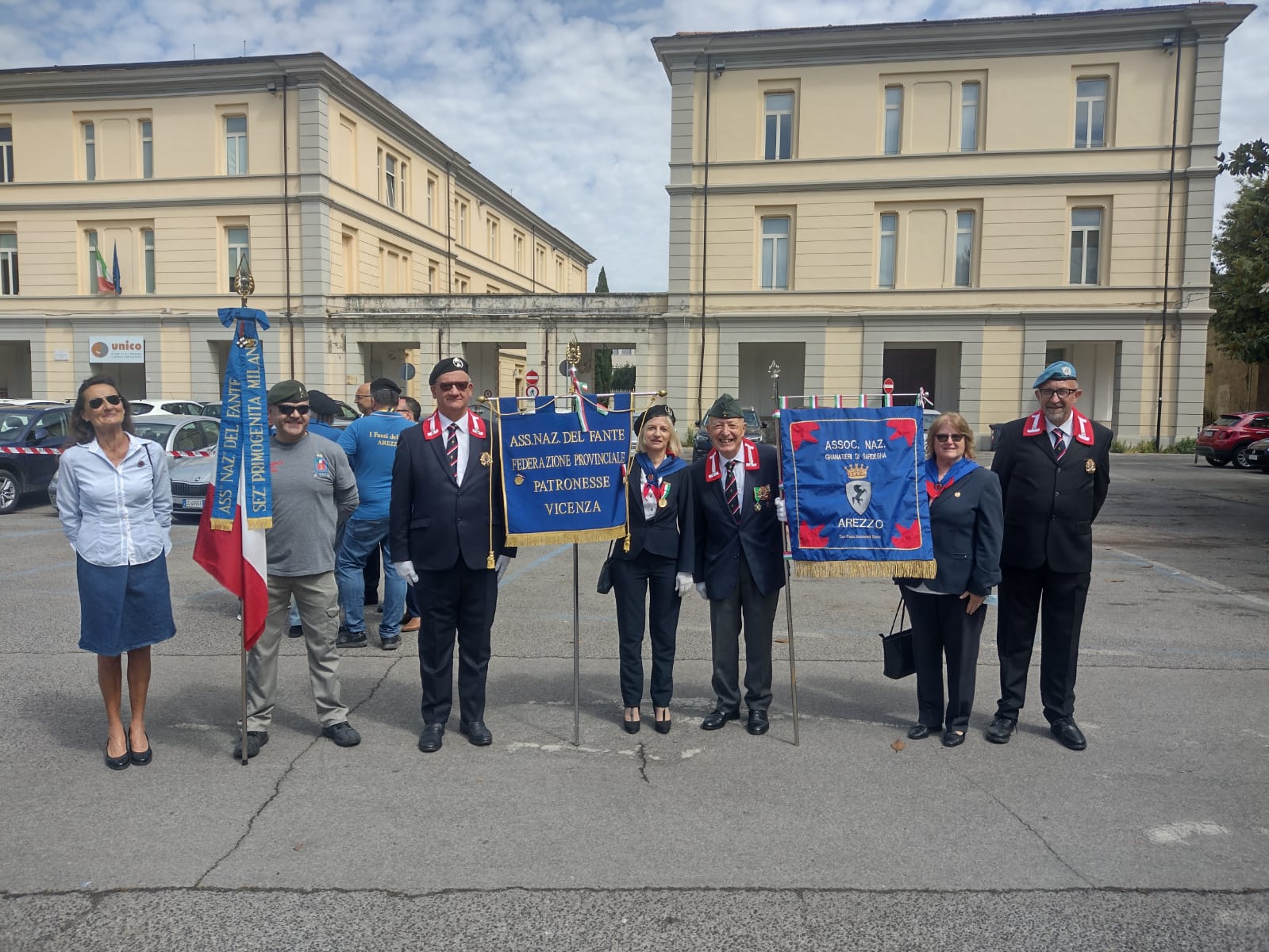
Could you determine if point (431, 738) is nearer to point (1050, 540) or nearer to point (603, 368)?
point (1050, 540)

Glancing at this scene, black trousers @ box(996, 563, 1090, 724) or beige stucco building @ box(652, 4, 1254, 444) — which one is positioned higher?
beige stucco building @ box(652, 4, 1254, 444)

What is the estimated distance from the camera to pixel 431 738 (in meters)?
5.00

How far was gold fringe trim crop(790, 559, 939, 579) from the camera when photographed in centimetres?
507

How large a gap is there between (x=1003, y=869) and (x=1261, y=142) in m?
13.4

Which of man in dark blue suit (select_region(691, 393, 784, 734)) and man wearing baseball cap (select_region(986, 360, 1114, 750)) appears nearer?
man wearing baseball cap (select_region(986, 360, 1114, 750))

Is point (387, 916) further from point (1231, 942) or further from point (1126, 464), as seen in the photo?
point (1126, 464)

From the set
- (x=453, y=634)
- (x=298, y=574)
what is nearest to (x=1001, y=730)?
(x=453, y=634)

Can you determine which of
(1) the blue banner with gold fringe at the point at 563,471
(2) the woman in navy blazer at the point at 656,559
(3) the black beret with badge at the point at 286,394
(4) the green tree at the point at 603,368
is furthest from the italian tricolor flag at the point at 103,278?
(2) the woman in navy blazer at the point at 656,559

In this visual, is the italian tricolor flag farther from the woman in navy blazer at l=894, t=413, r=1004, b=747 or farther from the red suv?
the red suv

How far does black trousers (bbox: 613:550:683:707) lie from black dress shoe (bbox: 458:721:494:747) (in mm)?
821

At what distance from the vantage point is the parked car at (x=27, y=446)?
14.2 m

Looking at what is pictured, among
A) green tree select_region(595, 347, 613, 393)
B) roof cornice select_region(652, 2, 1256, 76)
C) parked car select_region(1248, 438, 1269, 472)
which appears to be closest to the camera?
parked car select_region(1248, 438, 1269, 472)

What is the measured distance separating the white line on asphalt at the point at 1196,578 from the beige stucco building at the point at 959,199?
19124 millimetres

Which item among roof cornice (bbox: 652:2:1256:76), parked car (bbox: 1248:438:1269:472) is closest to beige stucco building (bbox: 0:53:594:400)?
roof cornice (bbox: 652:2:1256:76)
